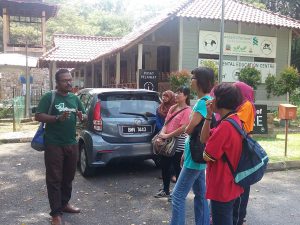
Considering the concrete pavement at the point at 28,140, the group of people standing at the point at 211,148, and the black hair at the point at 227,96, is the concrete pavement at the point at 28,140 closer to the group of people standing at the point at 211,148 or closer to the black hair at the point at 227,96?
the group of people standing at the point at 211,148

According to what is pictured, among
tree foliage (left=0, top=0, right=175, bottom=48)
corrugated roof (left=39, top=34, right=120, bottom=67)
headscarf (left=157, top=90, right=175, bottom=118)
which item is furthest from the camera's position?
tree foliage (left=0, top=0, right=175, bottom=48)

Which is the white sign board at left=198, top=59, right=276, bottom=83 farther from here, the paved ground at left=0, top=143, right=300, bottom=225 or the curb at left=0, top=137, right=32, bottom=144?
the paved ground at left=0, top=143, right=300, bottom=225

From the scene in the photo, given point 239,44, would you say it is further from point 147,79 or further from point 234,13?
point 147,79

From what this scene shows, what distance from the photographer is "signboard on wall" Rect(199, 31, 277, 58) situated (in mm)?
16078

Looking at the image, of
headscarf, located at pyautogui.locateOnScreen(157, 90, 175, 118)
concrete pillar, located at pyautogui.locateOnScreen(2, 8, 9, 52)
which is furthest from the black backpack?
concrete pillar, located at pyautogui.locateOnScreen(2, 8, 9, 52)

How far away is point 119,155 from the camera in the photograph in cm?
632

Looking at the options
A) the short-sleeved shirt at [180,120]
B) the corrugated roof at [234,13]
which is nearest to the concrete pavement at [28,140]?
the short-sleeved shirt at [180,120]

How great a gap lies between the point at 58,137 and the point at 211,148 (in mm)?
2261

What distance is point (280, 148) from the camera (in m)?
9.42

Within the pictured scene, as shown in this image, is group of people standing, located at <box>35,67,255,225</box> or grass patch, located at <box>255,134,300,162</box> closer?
group of people standing, located at <box>35,67,255,225</box>

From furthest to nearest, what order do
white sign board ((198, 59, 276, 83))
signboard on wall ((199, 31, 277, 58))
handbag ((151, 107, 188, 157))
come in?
1. white sign board ((198, 59, 276, 83))
2. signboard on wall ((199, 31, 277, 58))
3. handbag ((151, 107, 188, 157))

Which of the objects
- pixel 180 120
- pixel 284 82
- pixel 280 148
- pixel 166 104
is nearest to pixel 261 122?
pixel 280 148

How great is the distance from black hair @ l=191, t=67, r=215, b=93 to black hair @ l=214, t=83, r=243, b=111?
2.08 feet

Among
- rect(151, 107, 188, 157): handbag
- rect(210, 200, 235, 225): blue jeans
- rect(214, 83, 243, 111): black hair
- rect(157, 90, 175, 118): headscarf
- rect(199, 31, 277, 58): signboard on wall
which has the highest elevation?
rect(199, 31, 277, 58): signboard on wall
